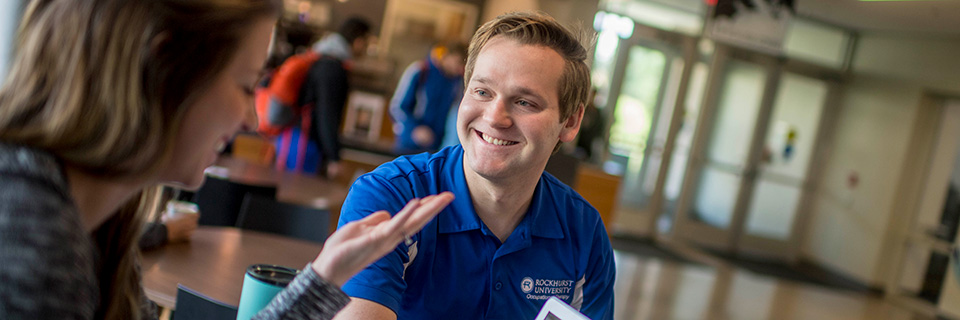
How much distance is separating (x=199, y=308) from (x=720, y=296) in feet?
19.5

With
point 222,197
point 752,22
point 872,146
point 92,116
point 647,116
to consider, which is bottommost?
point 222,197

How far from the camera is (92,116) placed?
2.26 feet

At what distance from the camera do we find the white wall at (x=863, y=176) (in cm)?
895

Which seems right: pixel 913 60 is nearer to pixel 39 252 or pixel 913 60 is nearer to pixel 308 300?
pixel 308 300

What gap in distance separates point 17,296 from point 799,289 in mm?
8160

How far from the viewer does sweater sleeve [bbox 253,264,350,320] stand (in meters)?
0.85

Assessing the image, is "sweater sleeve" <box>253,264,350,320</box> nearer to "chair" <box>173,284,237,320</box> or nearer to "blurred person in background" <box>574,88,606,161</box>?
"chair" <box>173,284,237,320</box>

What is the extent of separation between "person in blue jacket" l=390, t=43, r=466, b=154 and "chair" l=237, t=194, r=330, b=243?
298 cm

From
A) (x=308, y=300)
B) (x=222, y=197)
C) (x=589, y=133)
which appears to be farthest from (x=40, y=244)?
(x=589, y=133)

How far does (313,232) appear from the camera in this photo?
2705 millimetres

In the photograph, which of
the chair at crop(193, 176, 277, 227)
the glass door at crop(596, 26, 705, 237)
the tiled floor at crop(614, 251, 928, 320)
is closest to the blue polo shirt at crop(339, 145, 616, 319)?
the chair at crop(193, 176, 277, 227)

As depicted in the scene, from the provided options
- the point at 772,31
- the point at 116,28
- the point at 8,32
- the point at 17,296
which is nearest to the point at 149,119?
the point at 116,28

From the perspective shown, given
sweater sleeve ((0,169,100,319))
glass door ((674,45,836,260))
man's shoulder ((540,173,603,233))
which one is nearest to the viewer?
sweater sleeve ((0,169,100,319))

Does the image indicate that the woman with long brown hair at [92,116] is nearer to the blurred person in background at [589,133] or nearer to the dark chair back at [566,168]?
the dark chair back at [566,168]
